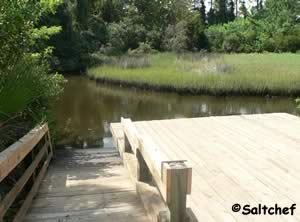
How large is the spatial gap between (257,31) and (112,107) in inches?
828

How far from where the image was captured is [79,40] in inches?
906

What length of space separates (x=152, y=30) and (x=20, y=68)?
2375 cm

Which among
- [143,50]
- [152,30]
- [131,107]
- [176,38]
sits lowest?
[131,107]

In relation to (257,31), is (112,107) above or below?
below

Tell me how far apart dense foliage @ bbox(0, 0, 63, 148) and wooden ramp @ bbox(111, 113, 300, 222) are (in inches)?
35.9

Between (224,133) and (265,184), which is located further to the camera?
Answer: (224,133)

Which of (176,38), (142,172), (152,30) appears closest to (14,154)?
(142,172)

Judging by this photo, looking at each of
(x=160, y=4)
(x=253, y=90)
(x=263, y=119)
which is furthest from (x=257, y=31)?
(x=263, y=119)

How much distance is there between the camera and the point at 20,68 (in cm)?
333

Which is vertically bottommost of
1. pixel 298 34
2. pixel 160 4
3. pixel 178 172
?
pixel 178 172

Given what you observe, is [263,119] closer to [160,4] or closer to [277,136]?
[277,136]

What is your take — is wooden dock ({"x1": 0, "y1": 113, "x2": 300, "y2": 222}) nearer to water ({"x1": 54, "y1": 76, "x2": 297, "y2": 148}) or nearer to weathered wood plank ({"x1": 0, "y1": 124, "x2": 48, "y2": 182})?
weathered wood plank ({"x1": 0, "y1": 124, "x2": 48, "y2": 182})

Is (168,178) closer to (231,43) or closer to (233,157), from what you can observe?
(233,157)

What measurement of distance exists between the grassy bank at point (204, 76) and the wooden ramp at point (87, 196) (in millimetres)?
9191
